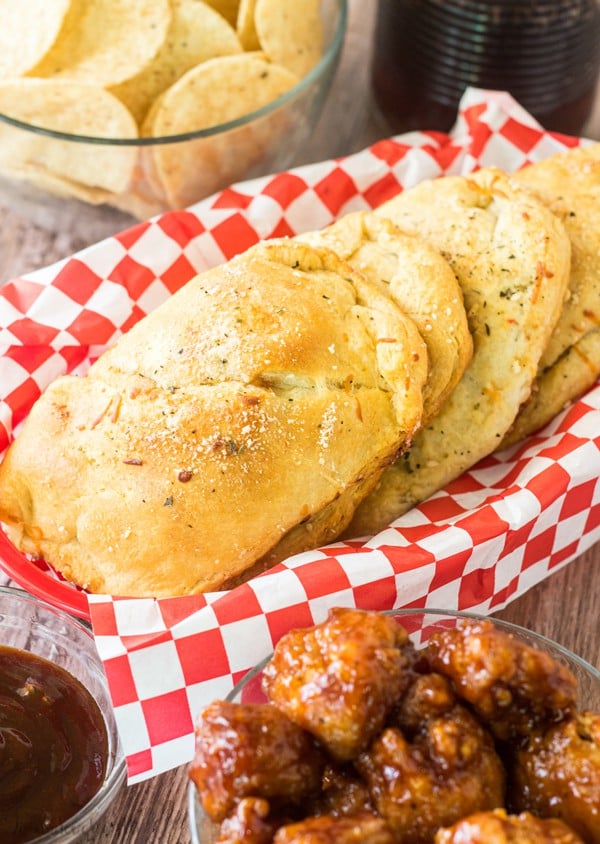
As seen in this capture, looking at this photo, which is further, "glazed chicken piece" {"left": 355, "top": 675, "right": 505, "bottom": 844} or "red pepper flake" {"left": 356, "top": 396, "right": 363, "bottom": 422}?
"red pepper flake" {"left": 356, "top": 396, "right": 363, "bottom": 422}

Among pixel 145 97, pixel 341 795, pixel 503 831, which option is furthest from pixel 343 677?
pixel 145 97

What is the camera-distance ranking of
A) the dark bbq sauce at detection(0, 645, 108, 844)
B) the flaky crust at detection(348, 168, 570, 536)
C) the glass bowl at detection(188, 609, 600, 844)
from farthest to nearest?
the flaky crust at detection(348, 168, 570, 536) < the dark bbq sauce at detection(0, 645, 108, 844) < the glass bowl at detection(188, 609, 600, 844)

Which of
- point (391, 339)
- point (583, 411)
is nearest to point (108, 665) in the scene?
point (391, 339)

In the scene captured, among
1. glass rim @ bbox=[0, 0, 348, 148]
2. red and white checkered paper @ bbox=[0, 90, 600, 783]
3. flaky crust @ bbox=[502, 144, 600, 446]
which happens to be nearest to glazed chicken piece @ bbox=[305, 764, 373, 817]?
red and white checkered paper @ bbox=[0, 90, 600, 783]

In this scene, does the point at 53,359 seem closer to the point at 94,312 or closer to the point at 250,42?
the point at 94,312

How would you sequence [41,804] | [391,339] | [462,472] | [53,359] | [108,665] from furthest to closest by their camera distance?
[53,359] < [462,472] < [391,339] < [108,665] < [41,804]

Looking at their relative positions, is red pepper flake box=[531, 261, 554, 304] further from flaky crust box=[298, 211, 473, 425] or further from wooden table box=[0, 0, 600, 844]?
wooden table box=[0, 0, 600, 844]
